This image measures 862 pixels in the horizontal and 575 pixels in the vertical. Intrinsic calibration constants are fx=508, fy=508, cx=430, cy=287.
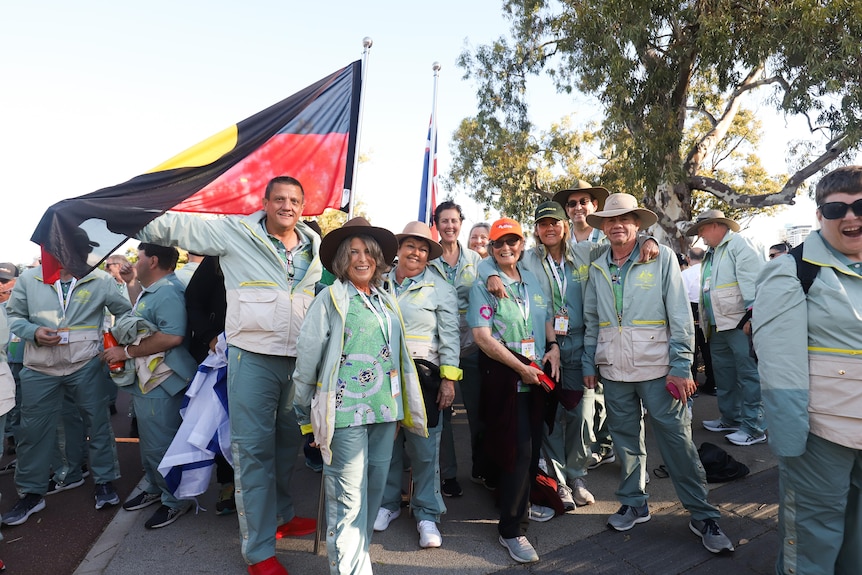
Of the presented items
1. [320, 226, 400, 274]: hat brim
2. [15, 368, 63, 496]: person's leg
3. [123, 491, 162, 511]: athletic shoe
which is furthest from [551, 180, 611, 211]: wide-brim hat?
[15, 368, 63, 496]: person's leg

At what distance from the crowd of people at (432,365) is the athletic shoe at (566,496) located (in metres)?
0.02

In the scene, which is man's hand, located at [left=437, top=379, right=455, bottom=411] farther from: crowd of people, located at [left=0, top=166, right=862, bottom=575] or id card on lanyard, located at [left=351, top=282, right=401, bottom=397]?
id card on lanyard, located at [left=351, top=282, right=401, bottom=397]

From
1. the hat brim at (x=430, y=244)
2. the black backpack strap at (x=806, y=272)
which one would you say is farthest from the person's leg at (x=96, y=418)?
the black backpack strap at (x=806, y=272)

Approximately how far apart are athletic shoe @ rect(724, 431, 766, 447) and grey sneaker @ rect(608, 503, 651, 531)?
2.04m

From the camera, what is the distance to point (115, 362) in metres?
4.00

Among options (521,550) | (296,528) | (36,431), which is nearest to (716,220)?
(521,550)

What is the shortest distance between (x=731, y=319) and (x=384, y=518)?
407 centimetres

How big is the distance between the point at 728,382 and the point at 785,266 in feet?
12.1

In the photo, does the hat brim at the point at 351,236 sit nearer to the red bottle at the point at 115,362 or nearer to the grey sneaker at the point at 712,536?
the red bottle at the point at 115,362

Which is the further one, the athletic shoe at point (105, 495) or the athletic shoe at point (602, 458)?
the athletic shoe at point (602, 458)

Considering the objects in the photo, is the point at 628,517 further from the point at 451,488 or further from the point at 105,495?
the point at 105,495

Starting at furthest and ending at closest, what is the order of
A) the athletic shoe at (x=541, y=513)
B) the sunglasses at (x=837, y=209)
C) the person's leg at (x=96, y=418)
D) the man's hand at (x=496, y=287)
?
the person's leg at (x=96, y=418) < the athletic shoe at (x=541, y=513) < the man's hand at (x=496, y=287) < the sunglasses at (x=837, y=209)

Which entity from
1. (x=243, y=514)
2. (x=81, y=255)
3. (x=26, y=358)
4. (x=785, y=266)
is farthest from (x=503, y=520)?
(x=26, y=358)

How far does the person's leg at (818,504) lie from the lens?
2.29 m
